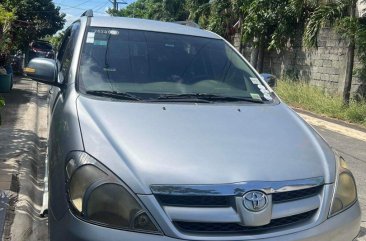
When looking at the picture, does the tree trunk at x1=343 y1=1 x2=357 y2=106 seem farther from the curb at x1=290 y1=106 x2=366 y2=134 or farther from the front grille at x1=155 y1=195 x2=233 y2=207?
the front grille at x1=155 y1=195 x2=233 y2=207

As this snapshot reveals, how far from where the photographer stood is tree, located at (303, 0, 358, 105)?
12344 mm

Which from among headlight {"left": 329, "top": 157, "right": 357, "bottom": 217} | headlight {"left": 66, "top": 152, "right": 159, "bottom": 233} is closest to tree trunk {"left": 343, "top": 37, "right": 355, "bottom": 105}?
headlight {"left": 329, "top": 157, "right": 357, "bottom": 217}

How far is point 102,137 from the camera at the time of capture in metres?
2.63

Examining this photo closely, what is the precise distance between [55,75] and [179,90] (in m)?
1.02

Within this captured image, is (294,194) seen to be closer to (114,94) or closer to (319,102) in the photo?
(114,94)

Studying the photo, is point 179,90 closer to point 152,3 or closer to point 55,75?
point 55,75

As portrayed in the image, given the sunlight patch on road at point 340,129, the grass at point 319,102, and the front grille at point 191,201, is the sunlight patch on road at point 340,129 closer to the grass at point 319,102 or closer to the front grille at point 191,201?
the grass at point 319,102

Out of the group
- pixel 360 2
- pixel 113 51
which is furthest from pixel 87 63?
pixel 360 2

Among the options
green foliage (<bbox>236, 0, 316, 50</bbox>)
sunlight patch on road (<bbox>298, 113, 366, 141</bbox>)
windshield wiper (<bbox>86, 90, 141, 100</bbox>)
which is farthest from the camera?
green foliage (<bbox>236, 0, 316, 50</bbox>)

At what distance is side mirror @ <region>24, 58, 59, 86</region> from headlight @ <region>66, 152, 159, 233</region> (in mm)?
1426

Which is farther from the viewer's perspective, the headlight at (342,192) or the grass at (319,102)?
the grass at (319,102)

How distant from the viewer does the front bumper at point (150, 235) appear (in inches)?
89.7

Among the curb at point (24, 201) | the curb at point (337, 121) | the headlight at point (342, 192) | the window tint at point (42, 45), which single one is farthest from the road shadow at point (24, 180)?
the window tint at point (42, 45)

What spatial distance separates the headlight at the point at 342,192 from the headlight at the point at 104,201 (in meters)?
1.05
